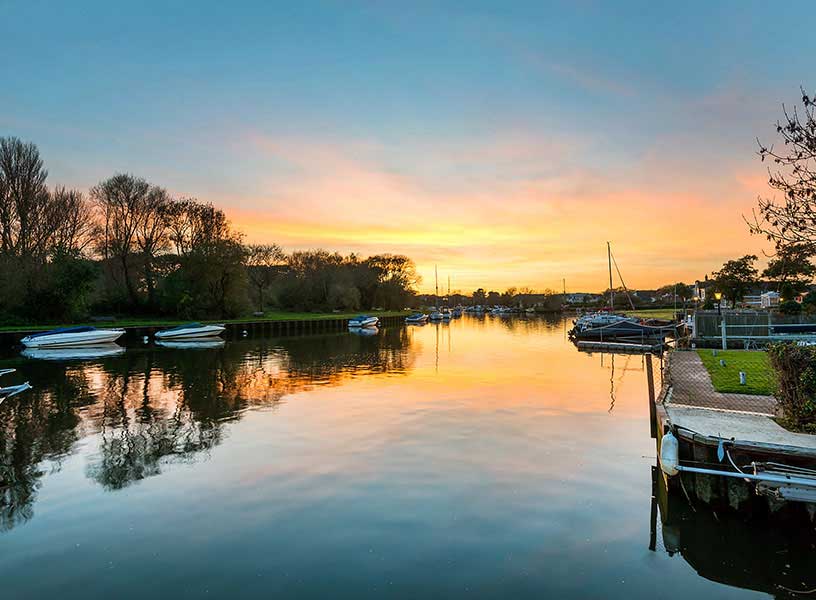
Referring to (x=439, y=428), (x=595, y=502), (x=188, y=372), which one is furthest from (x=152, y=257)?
(x=595, y=502)

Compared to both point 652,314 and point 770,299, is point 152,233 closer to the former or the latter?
point 770,299

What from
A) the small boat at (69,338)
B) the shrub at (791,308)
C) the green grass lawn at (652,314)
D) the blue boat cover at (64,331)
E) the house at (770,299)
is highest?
the house at (770,299)

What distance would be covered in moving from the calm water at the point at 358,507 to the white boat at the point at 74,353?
1773cm

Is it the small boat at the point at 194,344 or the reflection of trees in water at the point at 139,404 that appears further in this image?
the small boat at the point at 194,344

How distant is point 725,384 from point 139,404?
1920cm

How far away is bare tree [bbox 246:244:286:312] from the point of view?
257 feet

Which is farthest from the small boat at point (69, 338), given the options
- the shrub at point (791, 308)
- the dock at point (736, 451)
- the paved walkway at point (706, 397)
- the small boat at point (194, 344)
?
the shrub at point (791, 308)

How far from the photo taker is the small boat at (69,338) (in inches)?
1466

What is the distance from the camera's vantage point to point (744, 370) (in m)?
18.1

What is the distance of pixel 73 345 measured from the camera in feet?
128

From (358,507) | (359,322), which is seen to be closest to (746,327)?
(358,507)

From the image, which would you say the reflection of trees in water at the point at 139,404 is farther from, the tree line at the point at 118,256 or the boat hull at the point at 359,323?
the boat hull at the point at 359,323

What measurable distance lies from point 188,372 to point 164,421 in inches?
470

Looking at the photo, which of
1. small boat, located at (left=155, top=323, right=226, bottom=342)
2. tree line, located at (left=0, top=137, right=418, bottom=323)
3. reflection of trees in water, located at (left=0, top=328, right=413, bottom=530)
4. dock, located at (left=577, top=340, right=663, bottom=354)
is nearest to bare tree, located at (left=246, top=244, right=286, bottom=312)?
tree line, located at (left=0, top=137, right=418, bottom=323)
